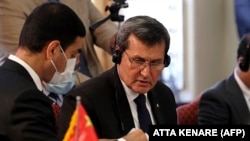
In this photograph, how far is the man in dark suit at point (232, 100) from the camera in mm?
2641

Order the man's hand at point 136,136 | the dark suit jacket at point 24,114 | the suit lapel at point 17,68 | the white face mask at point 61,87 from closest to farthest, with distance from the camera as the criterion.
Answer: the dark suit jacket at point 24,114 < the suit lapel at point 17,68 < the man's hand at point 136,136 < the white face mask at point 61,87

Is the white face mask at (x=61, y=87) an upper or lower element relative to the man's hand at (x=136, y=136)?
upper

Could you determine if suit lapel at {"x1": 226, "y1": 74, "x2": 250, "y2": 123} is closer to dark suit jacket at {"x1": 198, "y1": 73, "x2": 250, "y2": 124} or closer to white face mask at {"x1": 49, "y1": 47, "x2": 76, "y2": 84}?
dark suit jacket at {"x1": 198, "y1": 73, "x2": 250, "y2": 124}

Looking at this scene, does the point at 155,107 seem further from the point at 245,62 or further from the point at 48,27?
the point at 245,62

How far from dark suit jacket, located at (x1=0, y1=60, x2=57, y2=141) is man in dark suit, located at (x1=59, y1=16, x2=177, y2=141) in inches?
11.7

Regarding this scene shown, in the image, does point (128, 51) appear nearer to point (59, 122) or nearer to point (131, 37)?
point (131, 37)

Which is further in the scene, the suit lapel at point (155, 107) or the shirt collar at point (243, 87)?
the shirt collar at point (243, 87)

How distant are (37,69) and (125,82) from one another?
42 centimetres

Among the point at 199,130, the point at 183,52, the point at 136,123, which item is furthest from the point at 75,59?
the point at 183,52

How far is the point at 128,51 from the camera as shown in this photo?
1.94 meters

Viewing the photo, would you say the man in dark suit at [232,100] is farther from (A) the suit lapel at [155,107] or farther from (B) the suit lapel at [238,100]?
(A) the suit lapel at [155,107]

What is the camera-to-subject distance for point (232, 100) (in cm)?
266

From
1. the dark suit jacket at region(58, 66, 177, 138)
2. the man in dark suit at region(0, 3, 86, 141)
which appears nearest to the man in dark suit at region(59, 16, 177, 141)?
the dark suit jacket at region(58, 66, 177, 138)

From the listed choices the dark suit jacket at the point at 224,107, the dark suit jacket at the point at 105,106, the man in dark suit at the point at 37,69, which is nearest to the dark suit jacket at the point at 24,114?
the man in dark suit at the point at 37,69
